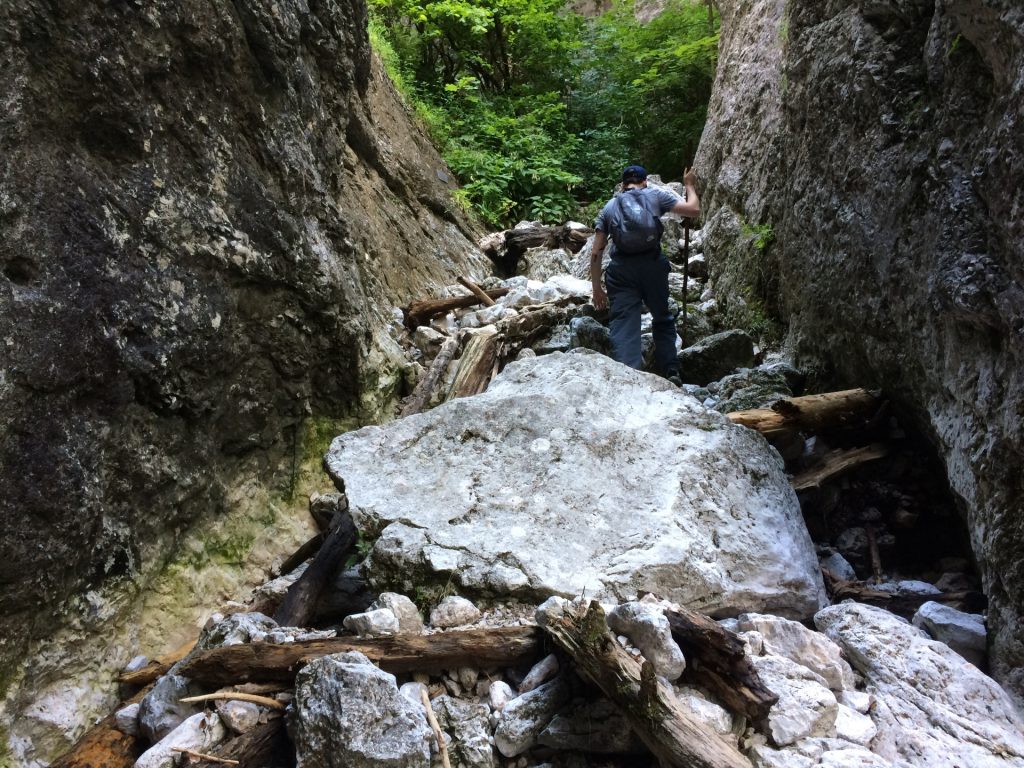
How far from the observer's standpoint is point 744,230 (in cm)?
669

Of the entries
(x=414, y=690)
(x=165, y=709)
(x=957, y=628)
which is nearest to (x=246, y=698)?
(x=165, y=709)

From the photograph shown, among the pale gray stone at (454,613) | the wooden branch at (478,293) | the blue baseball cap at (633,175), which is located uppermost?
the blue baseball cap at (633,175)

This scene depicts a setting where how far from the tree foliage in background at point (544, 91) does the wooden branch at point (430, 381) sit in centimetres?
541

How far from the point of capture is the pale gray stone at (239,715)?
7.66ft

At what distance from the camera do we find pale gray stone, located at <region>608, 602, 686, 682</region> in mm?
2297

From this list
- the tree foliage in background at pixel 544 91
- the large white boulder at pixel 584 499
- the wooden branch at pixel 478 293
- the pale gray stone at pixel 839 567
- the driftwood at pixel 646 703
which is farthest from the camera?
the tree foliage in background at pixel 544 91

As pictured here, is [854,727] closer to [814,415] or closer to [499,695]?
[499,695]

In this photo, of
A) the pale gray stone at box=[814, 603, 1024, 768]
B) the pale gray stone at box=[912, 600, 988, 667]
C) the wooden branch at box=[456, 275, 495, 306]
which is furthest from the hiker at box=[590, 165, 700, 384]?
the pale gray stone at box=[814, 603, 1024, 768]

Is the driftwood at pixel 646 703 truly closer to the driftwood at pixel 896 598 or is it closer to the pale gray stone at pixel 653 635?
the pale gray stone at pixel 653 635

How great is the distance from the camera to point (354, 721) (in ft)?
6.96

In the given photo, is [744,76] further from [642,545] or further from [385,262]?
[642,545]

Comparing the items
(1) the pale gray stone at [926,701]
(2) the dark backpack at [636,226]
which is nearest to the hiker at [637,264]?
(2) the dark backpack at [636,226]

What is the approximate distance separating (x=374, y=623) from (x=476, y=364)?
3300mm

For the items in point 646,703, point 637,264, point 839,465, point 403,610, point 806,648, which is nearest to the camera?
point 646,703
